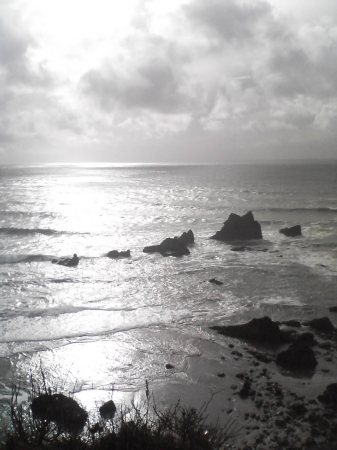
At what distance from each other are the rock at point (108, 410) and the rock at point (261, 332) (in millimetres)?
7702

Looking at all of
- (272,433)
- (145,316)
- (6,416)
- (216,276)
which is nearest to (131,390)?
(6,416)

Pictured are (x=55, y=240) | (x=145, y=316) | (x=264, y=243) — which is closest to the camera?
(x=145, y=316)

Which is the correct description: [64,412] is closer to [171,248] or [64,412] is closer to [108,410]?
[108,410]

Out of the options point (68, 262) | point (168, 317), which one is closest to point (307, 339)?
point (168, 317)

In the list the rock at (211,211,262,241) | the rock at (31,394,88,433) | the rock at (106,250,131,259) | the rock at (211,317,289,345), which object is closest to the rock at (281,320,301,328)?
the rock at (211,317,289,345)

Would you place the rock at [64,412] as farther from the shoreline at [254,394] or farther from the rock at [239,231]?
the rock at [239,231]

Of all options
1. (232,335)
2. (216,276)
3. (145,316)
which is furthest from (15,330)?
(216,276)

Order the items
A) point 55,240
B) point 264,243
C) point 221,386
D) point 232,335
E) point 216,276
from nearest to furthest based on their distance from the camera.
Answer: point 221,386 < point 232,335 < point 216,276 < point 264,243 < point 55,240

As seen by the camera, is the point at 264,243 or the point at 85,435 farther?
the point at 264,243

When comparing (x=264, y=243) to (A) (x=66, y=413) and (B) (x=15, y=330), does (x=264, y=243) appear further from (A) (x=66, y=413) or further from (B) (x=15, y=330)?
(A) (x=66, y=413)

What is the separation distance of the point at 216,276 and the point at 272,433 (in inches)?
728

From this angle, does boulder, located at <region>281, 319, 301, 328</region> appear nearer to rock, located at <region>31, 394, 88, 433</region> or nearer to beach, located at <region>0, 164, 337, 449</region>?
beach, located at <region>0, 164, 337, 449</region>

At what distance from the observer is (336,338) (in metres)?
18.2

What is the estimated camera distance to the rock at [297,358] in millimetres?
15930
